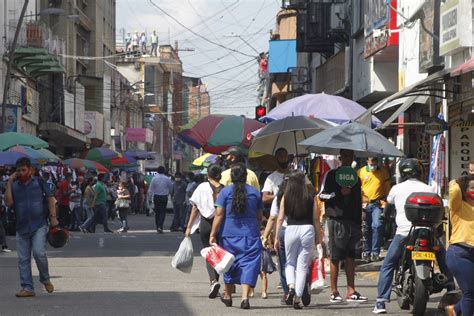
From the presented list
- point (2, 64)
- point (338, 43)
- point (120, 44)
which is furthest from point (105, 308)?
point (120, 44)

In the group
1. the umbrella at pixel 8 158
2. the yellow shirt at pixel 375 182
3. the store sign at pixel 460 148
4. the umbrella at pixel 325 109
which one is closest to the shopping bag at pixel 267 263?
the umbrella at pixel 325 109

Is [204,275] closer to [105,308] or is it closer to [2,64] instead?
[105,308]

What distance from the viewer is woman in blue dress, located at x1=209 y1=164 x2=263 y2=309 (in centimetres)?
1382

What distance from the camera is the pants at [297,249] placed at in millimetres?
13658

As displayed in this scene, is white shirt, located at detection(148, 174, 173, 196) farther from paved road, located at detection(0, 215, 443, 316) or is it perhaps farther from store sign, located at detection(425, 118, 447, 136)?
store sign, located at detection(425, 118, 447, 136)

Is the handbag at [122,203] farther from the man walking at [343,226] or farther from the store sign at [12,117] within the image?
the man walking at [343,226]

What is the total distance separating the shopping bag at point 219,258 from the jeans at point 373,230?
7119 mm

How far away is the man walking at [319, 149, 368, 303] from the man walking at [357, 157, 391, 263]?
6.48 m

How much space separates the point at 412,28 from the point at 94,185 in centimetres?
1239

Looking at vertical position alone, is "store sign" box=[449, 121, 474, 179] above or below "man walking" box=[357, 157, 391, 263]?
above

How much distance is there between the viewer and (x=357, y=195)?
1439 centimetres

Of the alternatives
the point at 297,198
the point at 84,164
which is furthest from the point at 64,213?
the point at 297,198

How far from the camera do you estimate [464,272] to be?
1070cm

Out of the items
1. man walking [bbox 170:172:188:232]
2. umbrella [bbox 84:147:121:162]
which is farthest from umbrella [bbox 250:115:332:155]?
umbrella [bbox 84:147:121:162]
